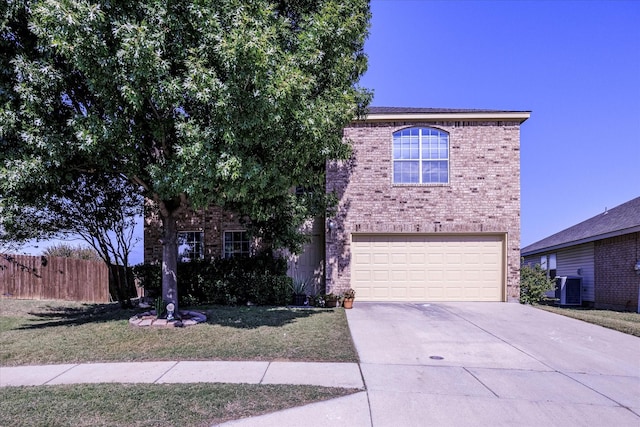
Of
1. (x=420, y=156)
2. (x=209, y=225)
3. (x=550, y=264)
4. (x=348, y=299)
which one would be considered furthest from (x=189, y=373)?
(x=550, y=264)

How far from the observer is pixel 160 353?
6863 millimetres

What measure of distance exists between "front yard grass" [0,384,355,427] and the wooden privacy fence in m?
11.4

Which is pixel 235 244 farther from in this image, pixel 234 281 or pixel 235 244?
pixel 234 281

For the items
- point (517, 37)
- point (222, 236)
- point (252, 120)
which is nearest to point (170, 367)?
point (252, 120)

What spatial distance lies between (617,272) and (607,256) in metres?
0.94

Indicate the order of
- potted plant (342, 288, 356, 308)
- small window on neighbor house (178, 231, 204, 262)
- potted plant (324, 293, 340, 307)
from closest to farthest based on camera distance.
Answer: potted plant (342, 288, 356, 308) < potted plant (324, 293, 340, 307) < small window on neighbor house (178, 231, 204, 262)

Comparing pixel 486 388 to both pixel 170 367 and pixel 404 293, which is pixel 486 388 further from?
pixel 404 293

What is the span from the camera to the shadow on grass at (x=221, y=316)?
368 inches

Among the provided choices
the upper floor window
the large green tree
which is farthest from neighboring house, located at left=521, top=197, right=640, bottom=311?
the large green tree

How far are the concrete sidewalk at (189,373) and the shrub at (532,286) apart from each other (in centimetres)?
895

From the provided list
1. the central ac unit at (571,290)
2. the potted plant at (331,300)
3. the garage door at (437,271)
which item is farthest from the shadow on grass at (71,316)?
the central ac unit at (571,290)

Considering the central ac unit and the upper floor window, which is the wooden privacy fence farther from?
the central ac unit

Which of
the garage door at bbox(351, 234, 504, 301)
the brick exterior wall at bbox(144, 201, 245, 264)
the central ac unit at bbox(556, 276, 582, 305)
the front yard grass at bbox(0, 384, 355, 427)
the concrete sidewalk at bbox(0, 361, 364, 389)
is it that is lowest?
the central ac unit at bbox(556, 276, 582, 305)

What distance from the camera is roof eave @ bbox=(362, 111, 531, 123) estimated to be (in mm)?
12789
